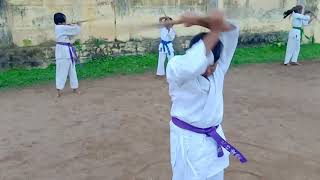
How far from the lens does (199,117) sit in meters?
2.96

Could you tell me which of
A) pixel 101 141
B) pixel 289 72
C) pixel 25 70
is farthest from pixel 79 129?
pixel 289 72

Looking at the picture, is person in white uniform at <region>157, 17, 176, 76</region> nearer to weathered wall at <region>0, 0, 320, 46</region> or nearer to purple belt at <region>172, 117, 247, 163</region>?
weathered wall at <region>0, 0, 320, 46</region>

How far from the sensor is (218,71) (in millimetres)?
3055

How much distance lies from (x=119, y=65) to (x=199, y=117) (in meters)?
8.04

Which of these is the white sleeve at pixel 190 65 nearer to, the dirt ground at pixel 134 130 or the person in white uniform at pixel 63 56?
the dirt ground at pixel 134 130

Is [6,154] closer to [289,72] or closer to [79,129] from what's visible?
[79,129]

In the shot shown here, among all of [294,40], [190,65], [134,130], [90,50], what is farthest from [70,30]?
[294,40]

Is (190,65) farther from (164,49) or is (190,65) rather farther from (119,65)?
(119,65)

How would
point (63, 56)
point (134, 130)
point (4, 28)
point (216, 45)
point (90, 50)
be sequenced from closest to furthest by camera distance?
point (216, 45) < point (134, 130) < point (63, 56) < point (4, 28) < point (90, 50)

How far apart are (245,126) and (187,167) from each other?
3349 mm

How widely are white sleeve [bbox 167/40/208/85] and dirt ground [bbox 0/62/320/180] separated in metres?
2.08

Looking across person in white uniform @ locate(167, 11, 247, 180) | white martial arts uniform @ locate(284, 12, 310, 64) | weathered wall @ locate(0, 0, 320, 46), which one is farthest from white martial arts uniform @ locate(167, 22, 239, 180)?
white martial arts uniform @ locate(284, 12, 310, 64)

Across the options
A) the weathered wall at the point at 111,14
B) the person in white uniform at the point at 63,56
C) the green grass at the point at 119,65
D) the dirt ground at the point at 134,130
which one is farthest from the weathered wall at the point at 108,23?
the dirt ground at the point at 134,130

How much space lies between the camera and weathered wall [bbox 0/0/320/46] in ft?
33.6
